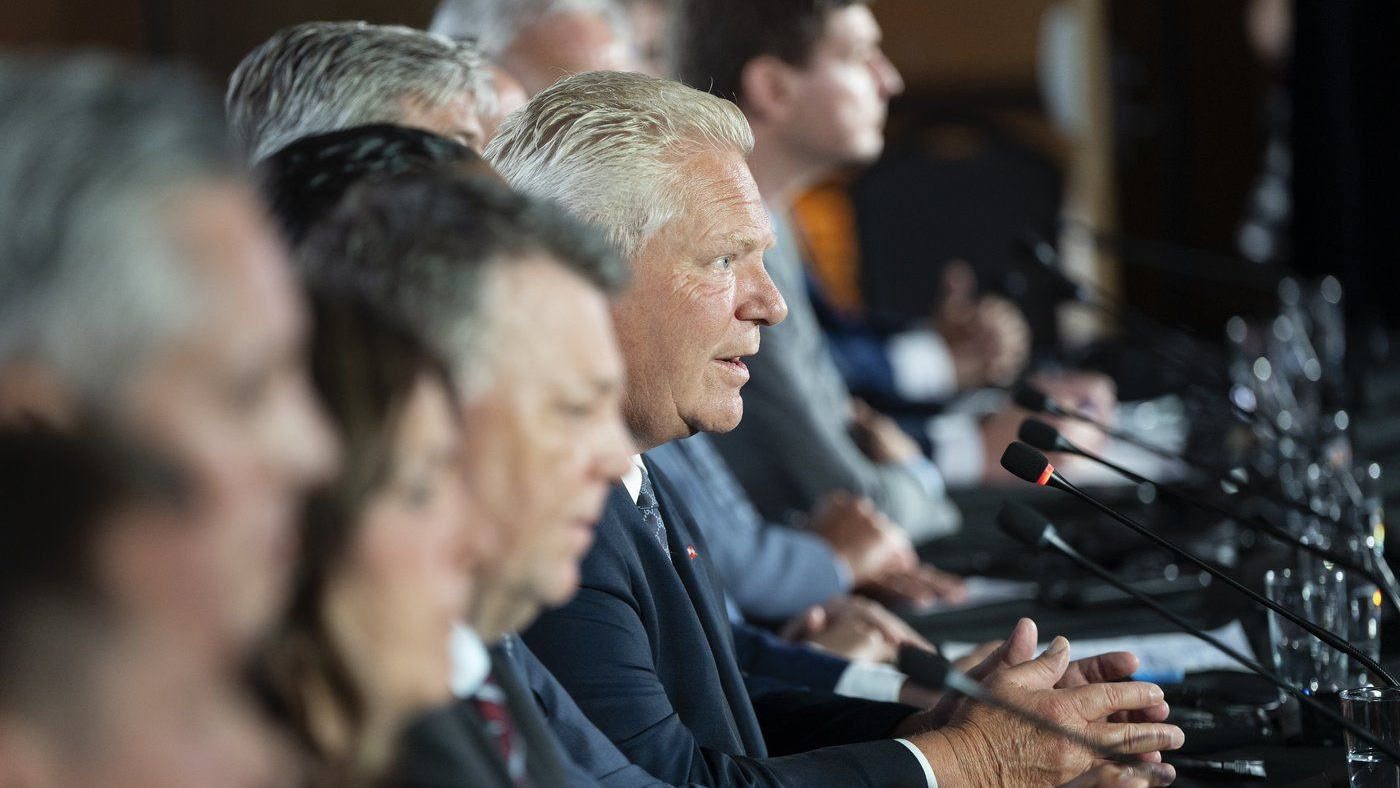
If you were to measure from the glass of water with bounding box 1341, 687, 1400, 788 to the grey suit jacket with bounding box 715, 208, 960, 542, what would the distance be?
1572mm

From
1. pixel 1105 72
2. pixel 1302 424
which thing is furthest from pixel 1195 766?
pixel 1105 72

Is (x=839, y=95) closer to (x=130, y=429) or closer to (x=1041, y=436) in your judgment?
(x=1041, y=436)

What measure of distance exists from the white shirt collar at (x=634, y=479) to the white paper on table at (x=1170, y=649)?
24.2 inches

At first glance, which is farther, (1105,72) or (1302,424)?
(1105,72)

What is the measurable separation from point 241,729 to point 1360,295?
5336 mm

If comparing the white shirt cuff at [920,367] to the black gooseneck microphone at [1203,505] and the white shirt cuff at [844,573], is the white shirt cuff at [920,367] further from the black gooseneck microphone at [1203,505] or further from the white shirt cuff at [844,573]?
the black gooseneck microphone at [1203,505]

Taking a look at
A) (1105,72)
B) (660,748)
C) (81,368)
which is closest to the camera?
(81,368)

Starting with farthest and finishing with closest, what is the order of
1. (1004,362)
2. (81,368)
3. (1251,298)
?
1. (1251,298)
2. (1004,362)
3. (81,368)

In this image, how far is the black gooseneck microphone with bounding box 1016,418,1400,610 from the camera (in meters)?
1.60

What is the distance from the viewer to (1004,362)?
14.9 feet

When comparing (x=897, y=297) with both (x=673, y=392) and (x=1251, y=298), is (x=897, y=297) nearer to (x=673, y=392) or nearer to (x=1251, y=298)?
(x=1251, y=298)

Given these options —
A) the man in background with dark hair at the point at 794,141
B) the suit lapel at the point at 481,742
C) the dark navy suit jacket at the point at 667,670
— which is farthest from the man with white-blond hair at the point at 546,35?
the suit lapel at the point at 481,742

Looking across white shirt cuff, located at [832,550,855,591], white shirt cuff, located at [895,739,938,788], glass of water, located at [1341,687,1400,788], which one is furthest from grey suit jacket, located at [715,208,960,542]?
glass of water, located at [1341,687,1400,788]

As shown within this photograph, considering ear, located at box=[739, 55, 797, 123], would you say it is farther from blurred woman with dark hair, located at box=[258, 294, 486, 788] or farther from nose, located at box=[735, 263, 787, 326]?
blurred woman with dark hair, located at box=[258, 294, 486, 788]
